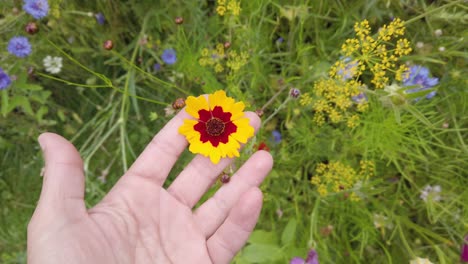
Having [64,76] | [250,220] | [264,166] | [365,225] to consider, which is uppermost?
[64,76]

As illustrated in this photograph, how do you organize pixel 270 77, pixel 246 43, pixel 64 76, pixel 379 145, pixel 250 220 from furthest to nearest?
pixel 64 76 < pixel 270 77 < pixel 246 43 < pixel 379 145 < pixel 250 220

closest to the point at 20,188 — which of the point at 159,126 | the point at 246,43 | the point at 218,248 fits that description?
the point at 159,126

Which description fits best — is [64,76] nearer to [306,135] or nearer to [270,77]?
[270,77]

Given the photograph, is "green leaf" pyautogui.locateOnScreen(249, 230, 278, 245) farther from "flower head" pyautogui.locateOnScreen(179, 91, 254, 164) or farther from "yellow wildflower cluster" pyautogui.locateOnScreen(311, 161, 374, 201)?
"flower head" pyautogui.locateOnScreen(179, 91, 254, 164)

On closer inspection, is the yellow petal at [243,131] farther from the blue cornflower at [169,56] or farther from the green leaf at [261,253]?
the blue cornflower at [169,56]

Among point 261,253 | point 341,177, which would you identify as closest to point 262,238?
point 261,253

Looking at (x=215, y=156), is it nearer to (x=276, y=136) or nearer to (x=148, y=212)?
(x=148, y=212)

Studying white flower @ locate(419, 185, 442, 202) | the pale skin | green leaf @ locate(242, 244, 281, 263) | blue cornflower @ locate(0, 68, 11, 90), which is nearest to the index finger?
the pale skin
